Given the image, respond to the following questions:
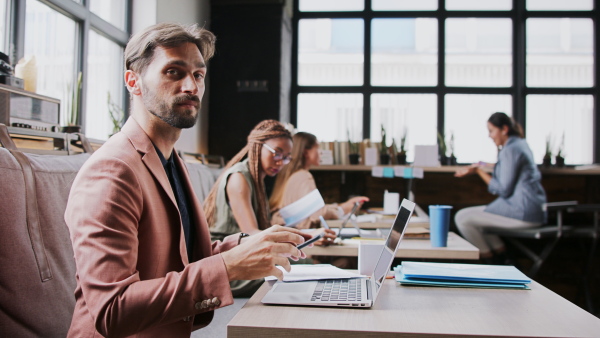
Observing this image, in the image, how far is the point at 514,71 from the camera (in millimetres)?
5676

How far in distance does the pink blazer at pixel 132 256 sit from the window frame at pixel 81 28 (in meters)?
1.74

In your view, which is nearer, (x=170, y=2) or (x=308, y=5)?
(x=170, y=2)

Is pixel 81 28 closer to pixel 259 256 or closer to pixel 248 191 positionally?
pixel 248 191

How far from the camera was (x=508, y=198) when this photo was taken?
4.30m

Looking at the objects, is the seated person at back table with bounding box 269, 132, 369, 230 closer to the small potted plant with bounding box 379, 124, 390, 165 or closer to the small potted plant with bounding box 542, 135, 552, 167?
the small potted plant with bounding box 379, 124, 390, 165

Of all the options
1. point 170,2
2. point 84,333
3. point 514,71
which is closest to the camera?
point 84,333

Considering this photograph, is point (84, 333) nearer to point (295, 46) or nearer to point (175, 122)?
point (175, 122)

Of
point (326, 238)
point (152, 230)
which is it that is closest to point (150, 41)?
point (152, 230)

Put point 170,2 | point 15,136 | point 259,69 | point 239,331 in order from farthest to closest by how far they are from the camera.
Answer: point 259,69 < point 170,2 < point 15,136 < point 239,331

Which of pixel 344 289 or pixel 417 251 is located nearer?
pixel 344 289

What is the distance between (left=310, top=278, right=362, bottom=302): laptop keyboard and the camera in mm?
1207

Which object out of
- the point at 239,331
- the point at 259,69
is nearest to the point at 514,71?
the point at 259,69

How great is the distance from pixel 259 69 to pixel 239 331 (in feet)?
14.4

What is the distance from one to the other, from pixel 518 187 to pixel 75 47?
3329 millimetres
